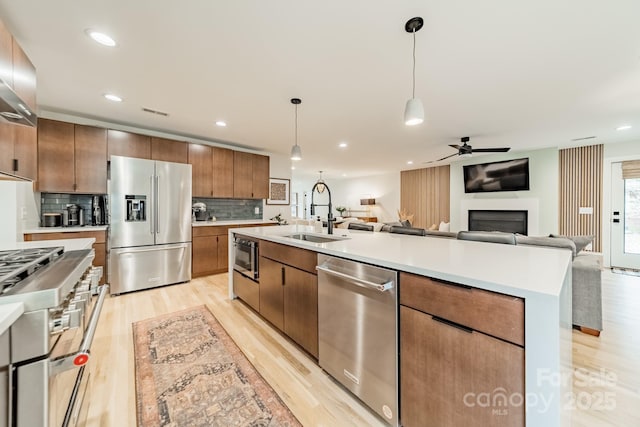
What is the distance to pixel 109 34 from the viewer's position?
70.1 inches

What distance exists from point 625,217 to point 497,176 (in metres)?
2.23

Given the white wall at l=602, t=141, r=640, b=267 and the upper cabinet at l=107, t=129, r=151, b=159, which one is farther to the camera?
the white wall at l=602, t=141, r=640, b=267

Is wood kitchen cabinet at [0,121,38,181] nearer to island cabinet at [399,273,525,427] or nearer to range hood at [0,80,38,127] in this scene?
range hood at [0,80,38,127]

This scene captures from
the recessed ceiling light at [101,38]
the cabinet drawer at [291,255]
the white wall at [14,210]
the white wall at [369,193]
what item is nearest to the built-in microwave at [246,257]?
the cabinet drawer at [291,255]

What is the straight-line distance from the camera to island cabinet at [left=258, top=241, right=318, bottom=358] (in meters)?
1.84

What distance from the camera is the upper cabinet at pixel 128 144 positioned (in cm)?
352

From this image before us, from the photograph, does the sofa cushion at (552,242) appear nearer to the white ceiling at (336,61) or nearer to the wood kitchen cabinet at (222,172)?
the white ceiling at (336,61)

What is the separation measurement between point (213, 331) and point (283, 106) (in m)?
2.64

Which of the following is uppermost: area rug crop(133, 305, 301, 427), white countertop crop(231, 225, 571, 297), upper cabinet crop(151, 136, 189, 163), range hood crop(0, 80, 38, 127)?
upper cabinet crop(151, 136, 189, 163)

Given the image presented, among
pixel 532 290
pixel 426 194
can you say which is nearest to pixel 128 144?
pixel 532 290

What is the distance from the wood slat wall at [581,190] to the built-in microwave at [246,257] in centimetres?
663

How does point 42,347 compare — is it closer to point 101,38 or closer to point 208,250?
point 101,38

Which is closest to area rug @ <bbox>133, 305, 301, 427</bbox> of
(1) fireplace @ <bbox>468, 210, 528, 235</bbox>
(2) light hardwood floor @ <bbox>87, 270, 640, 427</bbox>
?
(2) light hardwood floor @ <bbox>87, 270, 640, 427</bbox>

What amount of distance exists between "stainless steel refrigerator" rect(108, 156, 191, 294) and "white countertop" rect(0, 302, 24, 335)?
3144mm
